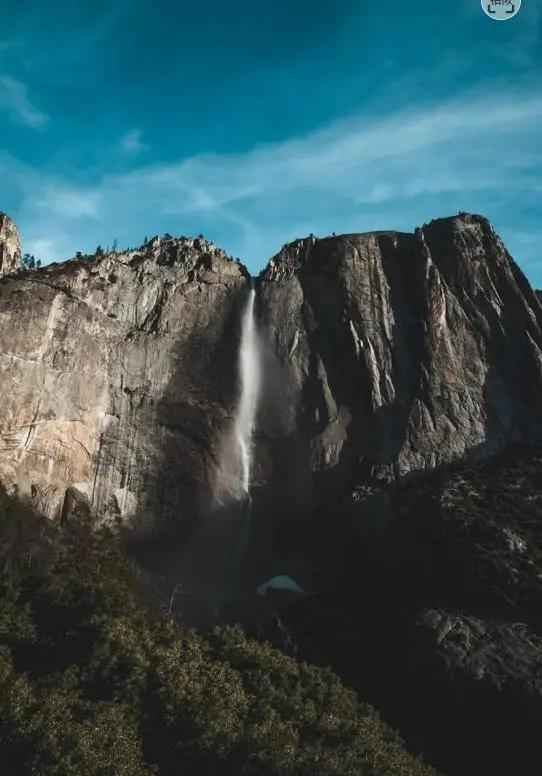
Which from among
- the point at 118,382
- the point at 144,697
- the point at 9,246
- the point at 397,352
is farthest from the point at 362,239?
the point at 144,697

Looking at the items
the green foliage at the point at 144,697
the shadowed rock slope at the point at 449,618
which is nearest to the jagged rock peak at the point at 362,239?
the shadowed rock slope at the point at 449,618

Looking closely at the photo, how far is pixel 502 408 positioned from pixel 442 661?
20997 millimetres

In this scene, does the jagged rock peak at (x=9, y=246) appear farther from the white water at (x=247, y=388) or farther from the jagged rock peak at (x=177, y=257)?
the white water at (x=247, y=388)

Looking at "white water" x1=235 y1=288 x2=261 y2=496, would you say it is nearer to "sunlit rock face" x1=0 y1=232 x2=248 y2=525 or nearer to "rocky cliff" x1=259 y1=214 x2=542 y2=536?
"sunlit rock face" x1=0 y1=232 x2=248 y2=525

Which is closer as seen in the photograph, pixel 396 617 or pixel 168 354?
pixel 396 617

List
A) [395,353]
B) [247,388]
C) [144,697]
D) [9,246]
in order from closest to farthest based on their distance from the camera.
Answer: [144,697] < [395,353] < [247,388] < [9,246]

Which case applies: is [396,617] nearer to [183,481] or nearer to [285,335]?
[183,481]

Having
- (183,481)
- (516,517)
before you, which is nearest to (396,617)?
(516,517)

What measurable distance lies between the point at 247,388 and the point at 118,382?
855 centimetres

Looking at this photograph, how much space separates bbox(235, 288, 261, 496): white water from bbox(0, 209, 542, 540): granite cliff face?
0.63m

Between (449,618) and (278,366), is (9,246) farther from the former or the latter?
(449,618)

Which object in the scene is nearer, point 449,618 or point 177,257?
point 449,618

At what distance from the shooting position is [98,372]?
52.3 metres

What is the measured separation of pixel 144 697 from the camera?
3194 cm
